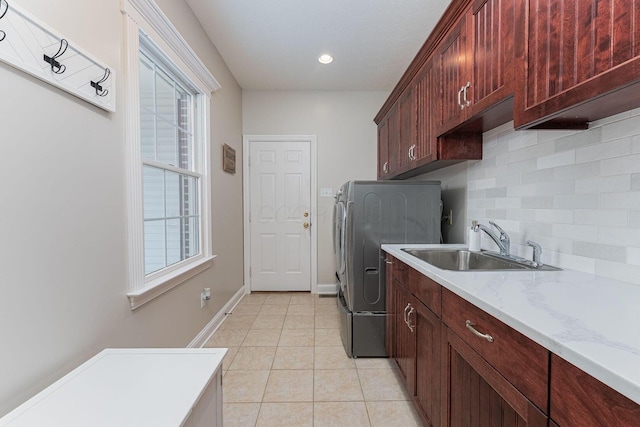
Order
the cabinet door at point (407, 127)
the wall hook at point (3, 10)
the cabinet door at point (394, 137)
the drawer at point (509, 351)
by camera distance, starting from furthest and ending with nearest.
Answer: the cabinet door at point (394, 137)
the cabinet door at point (407, 127)
the wall hook at point (3, 10)
the drawer at point (509, 351)

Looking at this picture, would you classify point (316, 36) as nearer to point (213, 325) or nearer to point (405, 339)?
point (405, 339)

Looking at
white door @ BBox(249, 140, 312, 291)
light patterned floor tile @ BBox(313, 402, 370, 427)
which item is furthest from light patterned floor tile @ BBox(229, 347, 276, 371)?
white door @ BBox(249, 140, 312, 291)

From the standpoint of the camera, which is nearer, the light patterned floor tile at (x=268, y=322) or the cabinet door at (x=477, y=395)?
the cabinet door at (x=477, y=395)

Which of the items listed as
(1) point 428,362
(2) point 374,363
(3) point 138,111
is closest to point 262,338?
(2) point 374,363

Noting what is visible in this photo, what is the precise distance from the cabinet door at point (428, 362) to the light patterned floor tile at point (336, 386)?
46 centimetres

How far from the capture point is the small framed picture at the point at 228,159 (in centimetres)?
287

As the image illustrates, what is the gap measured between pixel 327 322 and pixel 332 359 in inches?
26.2

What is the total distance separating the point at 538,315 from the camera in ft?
2.37

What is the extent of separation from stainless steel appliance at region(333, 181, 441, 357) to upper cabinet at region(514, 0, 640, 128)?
3.39 feet

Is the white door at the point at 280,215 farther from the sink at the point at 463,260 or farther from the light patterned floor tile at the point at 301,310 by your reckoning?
the sink at the point at 463,260

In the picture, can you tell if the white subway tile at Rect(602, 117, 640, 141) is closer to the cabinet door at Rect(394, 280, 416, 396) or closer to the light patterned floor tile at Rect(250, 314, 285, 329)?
the cabinet door at Rect(394, 280, 416, 396)

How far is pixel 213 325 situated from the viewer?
251cm

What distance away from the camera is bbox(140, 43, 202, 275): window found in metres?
1.71

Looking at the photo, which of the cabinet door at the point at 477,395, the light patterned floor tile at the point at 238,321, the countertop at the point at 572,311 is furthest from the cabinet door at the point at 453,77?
the light patterned floor tile at the point at 238,321
